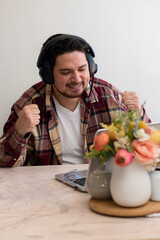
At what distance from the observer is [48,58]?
5.68 ft

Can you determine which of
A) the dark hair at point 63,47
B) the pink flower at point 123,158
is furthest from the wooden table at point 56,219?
the dark hair at point 63,47

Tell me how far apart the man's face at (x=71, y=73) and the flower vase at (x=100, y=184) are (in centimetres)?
84

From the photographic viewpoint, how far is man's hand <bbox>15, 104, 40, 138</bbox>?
1.48 metres

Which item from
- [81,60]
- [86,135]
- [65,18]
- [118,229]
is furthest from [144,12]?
[118,229]

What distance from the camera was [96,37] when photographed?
91.6 inches

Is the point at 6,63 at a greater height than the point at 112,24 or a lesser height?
lesser

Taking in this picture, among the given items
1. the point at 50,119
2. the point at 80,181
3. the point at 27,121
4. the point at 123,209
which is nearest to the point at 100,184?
the point at 123,209

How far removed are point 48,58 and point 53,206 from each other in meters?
0.97

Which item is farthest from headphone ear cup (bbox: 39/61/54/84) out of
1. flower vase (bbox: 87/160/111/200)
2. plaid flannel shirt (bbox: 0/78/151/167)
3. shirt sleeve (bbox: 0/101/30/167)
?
flower vase (bbox: 87/160/111/200)

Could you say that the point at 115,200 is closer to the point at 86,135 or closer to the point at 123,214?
the point at 123,214

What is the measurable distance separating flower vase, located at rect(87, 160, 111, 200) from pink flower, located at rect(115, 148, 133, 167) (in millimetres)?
132

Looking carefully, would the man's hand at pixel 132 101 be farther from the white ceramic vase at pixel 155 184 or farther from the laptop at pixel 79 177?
the white ceramic vase at pixel 155 184

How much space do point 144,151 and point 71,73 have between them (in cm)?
99

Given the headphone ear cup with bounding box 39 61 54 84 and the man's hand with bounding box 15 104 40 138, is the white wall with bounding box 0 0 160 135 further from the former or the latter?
the man's hand with bounding box 15 104 40 138
